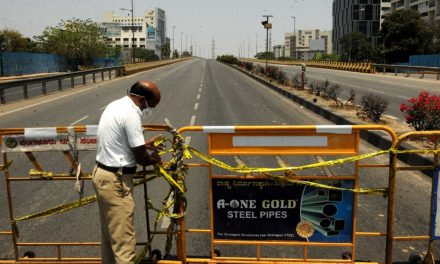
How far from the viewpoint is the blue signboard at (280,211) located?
4.34 metres

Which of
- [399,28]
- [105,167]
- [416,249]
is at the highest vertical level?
[399,28]

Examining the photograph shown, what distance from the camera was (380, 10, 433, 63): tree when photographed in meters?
67.1

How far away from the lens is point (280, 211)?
14.4 feet

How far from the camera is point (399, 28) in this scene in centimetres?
6775

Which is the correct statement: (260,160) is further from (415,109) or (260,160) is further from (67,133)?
(67,133)

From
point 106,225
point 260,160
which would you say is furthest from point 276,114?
point 106,225

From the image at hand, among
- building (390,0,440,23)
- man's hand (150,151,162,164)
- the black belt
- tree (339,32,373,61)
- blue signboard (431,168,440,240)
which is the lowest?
blue signboard (431,168,440,240)

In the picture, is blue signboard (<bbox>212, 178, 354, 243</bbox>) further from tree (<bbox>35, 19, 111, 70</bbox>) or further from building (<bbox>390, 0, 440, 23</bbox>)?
building (<bbox>390, 0, 440, 23</bbox>)

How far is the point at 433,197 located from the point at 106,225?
3.16 meters

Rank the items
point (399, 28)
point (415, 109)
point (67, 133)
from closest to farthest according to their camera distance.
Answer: point (67, 133)
point (415, 109)
point (399, 28)

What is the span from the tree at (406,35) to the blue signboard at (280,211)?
70.0 metres

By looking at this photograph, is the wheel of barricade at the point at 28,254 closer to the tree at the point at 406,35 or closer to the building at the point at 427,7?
the tree at the point at 406,35

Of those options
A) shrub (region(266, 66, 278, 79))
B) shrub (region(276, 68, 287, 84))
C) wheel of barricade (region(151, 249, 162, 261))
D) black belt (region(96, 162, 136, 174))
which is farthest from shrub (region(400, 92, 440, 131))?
shrub (region(266, 66, 278, 79))

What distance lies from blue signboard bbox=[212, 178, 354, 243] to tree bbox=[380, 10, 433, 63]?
230 ft
